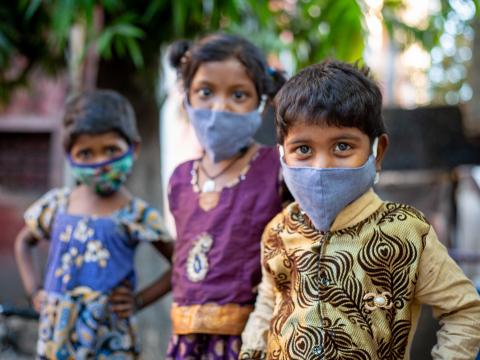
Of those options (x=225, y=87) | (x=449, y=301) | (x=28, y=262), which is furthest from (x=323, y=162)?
(x=28, y=262)

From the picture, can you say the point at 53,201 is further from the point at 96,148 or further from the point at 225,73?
the point at 225,73

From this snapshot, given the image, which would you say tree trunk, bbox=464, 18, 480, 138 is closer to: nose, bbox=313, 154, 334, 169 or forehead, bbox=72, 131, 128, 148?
forehead, bbox=72, 131, 128, 148

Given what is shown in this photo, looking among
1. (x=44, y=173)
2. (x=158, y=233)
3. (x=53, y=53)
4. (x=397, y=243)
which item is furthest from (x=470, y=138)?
(x=44, y=173)

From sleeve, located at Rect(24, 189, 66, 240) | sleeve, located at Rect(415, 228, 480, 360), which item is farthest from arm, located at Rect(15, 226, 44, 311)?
sleeve, located at Rect(415, 228, 480, 360)

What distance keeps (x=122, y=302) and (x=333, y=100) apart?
1407 mm

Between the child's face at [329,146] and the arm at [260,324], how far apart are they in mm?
419

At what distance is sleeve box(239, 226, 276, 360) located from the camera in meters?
2.00

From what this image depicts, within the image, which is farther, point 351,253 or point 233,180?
point 233,180

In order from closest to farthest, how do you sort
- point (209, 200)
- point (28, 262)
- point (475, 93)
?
point (209, 200), point (28, 262), point (475, 93)

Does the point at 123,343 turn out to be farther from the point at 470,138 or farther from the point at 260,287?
the point at 470,138

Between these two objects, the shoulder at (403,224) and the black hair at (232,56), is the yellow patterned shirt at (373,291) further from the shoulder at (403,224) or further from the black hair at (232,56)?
the black hair at (232,56)

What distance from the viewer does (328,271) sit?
1801 mm

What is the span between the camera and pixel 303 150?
6.06ft

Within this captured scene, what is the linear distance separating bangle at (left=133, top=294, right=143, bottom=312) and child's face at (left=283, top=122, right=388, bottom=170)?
1.23 m
